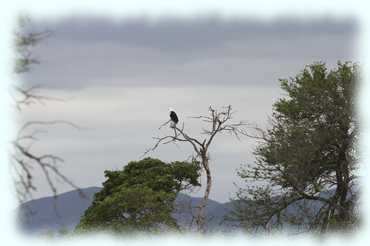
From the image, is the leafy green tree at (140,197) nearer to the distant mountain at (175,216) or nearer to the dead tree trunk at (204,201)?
the distant mountain at (175,216)

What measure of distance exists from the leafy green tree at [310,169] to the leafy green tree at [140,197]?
3.10 meters

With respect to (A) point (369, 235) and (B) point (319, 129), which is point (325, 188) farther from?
(A) point (369, 235)

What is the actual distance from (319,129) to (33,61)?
25.9m

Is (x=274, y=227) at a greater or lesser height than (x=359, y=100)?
lesser

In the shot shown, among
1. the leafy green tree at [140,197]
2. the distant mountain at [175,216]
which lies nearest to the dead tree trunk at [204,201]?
the distant mountain at [175,216]

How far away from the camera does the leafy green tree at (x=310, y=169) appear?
110 feet

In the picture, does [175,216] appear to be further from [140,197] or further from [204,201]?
[204,201]

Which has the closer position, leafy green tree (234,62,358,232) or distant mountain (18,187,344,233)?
distant mountain (18,187,344,233)

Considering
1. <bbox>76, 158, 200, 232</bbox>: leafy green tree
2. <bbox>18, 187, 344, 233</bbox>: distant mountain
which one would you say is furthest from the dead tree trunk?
<bbox>76, 158, 200, 232</bbox>: leafy green tree

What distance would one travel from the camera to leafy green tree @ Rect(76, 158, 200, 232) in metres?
36.1

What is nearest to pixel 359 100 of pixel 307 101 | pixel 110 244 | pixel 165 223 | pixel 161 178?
pixel 307 101

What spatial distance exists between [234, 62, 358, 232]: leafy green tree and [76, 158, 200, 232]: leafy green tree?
122 inches

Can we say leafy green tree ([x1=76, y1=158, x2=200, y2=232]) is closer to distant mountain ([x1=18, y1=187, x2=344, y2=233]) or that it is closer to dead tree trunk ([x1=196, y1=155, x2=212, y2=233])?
distant mountain ([x1=18, y1=187, x2=344, y2=233])

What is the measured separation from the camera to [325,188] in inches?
1353
